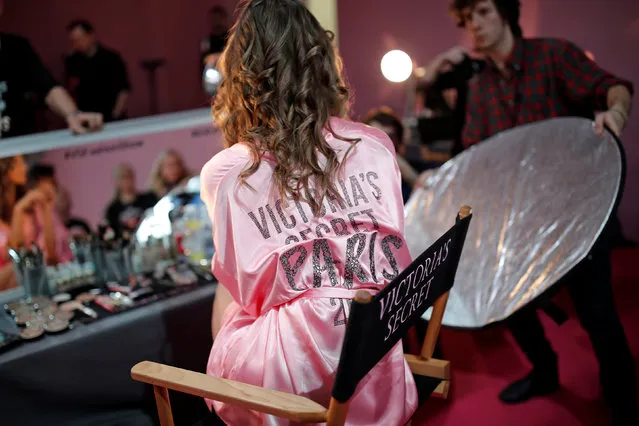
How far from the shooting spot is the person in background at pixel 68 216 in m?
2.72

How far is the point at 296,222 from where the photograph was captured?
5.21 feet

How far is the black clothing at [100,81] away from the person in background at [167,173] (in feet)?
10.5

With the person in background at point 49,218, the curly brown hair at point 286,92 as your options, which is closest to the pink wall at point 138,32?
the person in background at point 49,218

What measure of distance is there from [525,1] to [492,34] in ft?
3.69

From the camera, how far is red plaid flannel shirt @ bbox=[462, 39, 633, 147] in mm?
2576

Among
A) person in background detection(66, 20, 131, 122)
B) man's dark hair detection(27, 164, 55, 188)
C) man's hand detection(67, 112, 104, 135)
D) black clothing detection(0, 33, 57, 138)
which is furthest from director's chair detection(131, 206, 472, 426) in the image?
person in background detection(66, 20, 131, 122)

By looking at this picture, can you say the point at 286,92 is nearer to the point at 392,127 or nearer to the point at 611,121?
the point at 611,121

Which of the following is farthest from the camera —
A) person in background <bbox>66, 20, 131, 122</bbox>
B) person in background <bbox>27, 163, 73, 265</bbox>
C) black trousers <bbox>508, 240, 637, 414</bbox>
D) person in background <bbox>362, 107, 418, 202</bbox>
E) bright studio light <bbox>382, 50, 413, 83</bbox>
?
person in background <bbox>66, 20, 131, 122</bbox>

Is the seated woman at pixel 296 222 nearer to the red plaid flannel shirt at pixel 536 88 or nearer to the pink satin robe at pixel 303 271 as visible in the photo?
the pink satin robe at pixel 303 271

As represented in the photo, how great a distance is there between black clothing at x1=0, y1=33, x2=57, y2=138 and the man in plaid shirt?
6.02 feet

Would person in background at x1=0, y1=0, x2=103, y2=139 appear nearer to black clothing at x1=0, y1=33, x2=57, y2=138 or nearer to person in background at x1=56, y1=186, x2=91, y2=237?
black clothing at x1=0, y1=33, x2=57, y2=138

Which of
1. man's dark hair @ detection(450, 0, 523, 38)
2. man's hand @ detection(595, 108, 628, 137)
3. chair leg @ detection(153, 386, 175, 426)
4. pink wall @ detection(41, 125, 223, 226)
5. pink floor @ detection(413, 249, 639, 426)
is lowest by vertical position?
pink floor @ detection(413, 249, 639, 426)

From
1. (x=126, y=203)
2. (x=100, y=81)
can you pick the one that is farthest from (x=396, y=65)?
(x=100, y=81)

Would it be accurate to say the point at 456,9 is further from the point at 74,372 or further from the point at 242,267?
the point at 74,372
